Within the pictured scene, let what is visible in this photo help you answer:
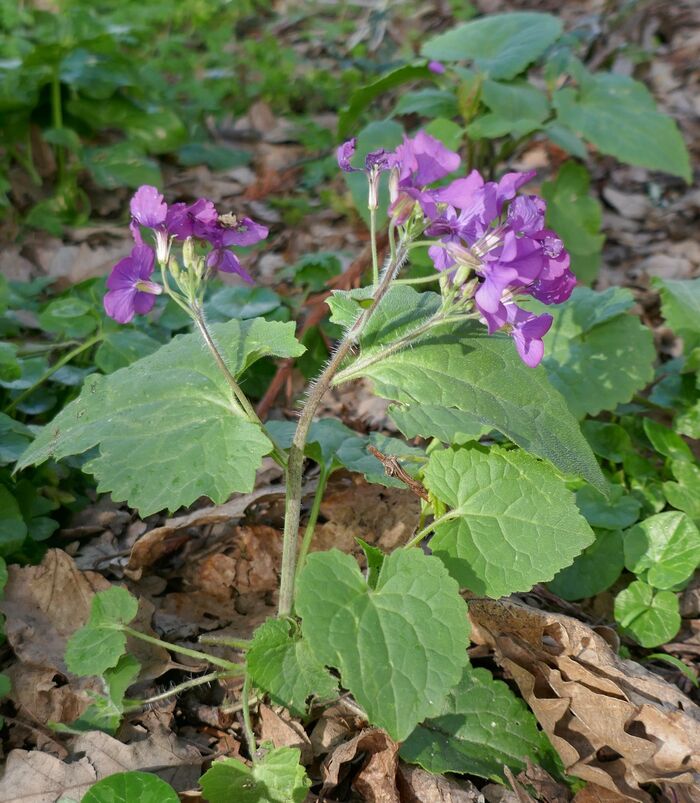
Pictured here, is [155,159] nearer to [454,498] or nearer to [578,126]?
[578,126]

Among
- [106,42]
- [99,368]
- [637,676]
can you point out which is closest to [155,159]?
[106,42]

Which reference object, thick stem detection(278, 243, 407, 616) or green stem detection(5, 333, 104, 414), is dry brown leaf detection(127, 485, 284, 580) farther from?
green stem detection(5, 333, 104, 414)

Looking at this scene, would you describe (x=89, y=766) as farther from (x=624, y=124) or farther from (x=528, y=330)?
(x=624, y=124)

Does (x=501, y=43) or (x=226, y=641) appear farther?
(x=501, y=43)

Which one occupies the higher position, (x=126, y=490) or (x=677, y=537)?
(x=126, y=490)

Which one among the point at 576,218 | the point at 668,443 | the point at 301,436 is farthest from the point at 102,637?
the point at 576,218

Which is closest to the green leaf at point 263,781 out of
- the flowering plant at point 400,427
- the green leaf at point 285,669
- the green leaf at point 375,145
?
the flowering plant at point 400,427

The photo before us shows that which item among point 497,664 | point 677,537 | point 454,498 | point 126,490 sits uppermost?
point 126,490
